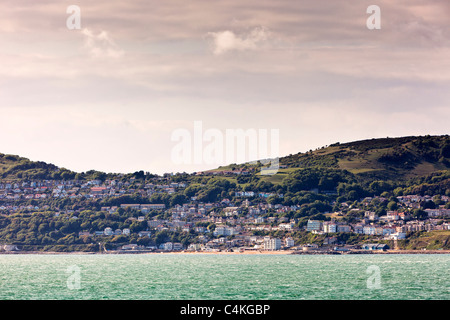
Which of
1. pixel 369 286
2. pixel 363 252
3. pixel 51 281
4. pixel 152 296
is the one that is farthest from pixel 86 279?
pixel 363 252

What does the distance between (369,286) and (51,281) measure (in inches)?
1345

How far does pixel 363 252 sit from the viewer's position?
19512 cm
